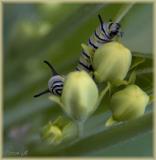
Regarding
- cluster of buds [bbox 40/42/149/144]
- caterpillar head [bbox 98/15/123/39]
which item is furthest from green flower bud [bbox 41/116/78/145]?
caterpillar head [bbox 98/15/123/39]

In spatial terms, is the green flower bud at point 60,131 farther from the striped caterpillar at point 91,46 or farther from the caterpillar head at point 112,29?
the caterpillar head at point 112,29

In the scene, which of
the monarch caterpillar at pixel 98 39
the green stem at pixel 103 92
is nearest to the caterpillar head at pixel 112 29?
the monarch caterpillar at pixel 98 39

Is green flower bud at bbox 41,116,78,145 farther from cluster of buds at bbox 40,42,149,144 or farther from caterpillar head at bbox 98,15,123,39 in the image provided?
caterpillar head at bbox 98,15,123,39

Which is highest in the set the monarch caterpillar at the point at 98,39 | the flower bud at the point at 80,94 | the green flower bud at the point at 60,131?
the monarch caterpillar at the point at 98,39

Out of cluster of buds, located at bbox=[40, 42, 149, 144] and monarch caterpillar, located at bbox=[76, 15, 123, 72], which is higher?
monarch caterpillar, located at bbox=[76, 15, 123, 72]

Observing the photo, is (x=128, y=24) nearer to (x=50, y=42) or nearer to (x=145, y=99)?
(x=50, y=42)

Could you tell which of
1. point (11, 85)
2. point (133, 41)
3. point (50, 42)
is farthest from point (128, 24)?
point (11, 85)

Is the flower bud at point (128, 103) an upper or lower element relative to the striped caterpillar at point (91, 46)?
lower
